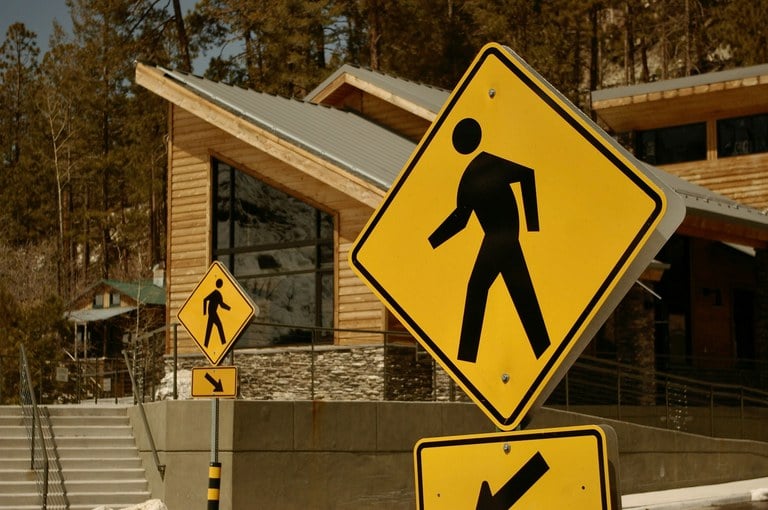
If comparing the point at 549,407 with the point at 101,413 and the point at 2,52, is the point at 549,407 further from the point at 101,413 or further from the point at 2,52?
the point at 2,52

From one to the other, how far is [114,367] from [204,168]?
12.4m

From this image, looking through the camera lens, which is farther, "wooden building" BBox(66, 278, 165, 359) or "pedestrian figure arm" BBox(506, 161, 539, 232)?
"wooden building" BBox(66, 278, 165, 359)

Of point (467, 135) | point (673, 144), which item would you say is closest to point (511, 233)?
point (467, 135)

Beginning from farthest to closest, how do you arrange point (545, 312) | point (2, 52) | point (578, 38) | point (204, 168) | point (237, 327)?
point (2, 52), point (578, 38), point (204, 168), point (237, 327), point (545, 312)

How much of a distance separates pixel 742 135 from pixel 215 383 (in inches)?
902

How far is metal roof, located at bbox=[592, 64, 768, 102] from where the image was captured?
99.9ft

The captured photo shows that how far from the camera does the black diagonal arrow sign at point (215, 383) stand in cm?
1220

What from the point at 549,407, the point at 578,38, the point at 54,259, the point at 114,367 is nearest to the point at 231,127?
the point at 549,407

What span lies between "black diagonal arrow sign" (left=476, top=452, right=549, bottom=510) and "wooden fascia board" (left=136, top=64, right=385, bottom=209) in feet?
55.6

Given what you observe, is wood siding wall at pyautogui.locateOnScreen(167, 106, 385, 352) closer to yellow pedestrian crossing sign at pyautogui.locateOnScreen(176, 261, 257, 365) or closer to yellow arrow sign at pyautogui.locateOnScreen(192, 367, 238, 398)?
yellow pedestrian crossing sign at pyautogui.locateOnScreen(176, 261, 257, 365)

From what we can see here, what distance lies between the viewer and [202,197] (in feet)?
80.6

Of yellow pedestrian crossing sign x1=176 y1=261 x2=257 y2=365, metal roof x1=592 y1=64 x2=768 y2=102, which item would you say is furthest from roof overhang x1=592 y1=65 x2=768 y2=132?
yellow pedestrian crossing sign x1=176 y1=261 x2=257 y2=365

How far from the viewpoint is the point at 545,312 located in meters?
2.99

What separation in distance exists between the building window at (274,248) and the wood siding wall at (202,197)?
0.24 metres
